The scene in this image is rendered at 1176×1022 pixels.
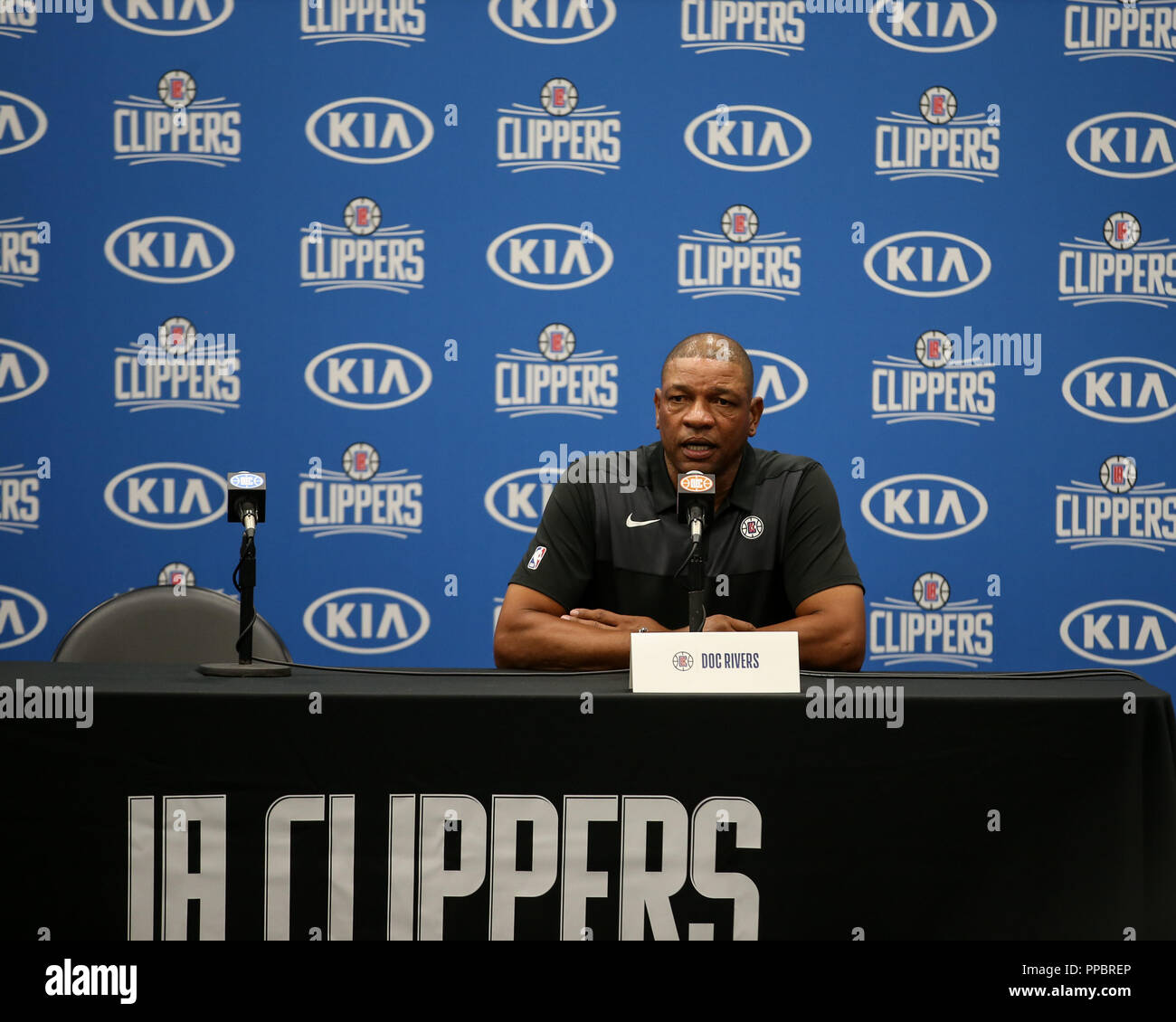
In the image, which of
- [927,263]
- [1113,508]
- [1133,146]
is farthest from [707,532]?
[1133,146]

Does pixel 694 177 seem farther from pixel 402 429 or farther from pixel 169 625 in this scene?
pixel 169 625

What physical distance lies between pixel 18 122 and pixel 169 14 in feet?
1.79

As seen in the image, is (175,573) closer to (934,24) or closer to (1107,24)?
(934,24)

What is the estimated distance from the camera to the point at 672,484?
8.43ft

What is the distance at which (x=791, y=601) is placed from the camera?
2400 mm

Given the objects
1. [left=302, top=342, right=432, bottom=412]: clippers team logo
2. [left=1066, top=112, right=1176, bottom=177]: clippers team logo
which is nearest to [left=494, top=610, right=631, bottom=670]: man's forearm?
[left=302, top=342, right=432, bottom=412]: clippers team logo

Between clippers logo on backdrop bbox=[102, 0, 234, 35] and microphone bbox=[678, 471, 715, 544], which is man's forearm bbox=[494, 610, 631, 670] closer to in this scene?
microphone bbox=[678, 471, 715, 544]

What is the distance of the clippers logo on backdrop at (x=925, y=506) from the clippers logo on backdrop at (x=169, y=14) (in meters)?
2.42

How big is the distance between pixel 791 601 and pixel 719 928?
0.93 metres

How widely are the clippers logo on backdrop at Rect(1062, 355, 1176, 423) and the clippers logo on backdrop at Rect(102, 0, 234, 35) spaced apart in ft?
9.18

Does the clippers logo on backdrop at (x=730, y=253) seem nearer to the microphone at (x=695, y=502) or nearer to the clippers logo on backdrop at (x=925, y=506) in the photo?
the clippers logo on backdrop at (x=925, y=506)

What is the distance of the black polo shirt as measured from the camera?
7.87 ft

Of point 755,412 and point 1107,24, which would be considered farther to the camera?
point 1107,24
